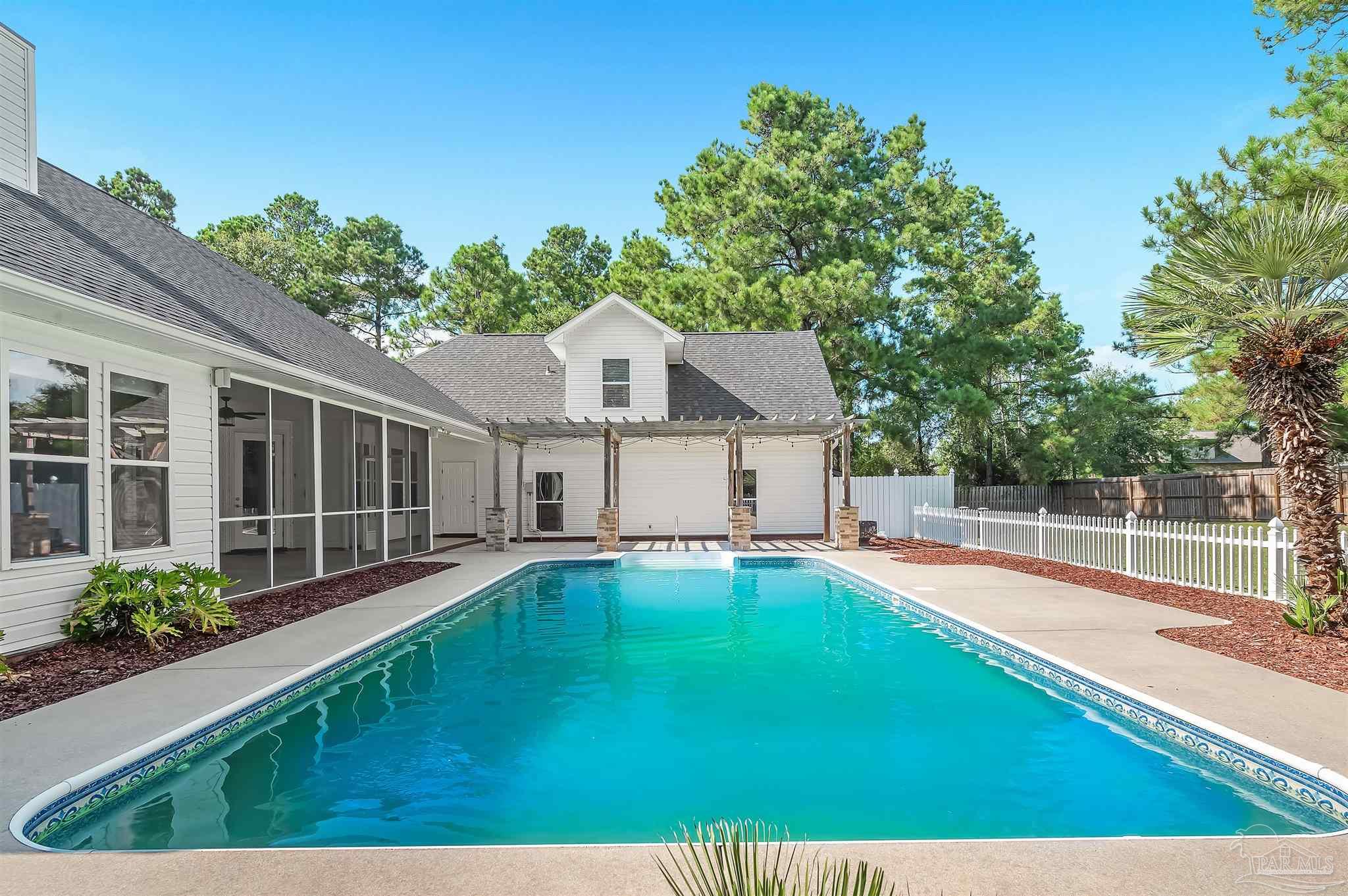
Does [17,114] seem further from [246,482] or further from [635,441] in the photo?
[635,441]

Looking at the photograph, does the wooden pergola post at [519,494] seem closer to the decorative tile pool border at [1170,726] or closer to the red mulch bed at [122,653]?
the red mulch bed at [122,653]

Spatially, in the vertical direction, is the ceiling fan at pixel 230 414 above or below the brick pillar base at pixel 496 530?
above

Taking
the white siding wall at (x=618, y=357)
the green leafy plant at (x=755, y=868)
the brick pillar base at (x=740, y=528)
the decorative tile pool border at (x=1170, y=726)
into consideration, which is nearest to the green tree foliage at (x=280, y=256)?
the white siding wall at (x=618, y=357)

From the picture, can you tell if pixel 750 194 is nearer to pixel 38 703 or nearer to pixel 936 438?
pixel 936 438

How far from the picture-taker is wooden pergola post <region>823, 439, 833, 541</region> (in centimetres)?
1881

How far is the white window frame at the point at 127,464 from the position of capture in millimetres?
7414

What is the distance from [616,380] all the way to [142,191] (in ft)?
114

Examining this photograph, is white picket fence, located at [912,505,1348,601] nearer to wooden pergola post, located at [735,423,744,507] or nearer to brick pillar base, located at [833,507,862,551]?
brick pillar base, located at [833,507,862,551]

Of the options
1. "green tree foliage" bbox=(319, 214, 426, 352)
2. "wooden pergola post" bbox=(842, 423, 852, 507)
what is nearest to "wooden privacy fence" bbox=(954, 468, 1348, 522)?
"wooden pergola post" bbox=(842, 423, 852, 507)

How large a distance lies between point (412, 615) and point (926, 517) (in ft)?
46.8

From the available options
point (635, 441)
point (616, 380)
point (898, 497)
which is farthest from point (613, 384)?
point (898, 497)

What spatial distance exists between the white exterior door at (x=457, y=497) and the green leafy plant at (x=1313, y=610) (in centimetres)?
1842

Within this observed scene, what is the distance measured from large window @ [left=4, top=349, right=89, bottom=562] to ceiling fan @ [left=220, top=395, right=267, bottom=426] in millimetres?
3857

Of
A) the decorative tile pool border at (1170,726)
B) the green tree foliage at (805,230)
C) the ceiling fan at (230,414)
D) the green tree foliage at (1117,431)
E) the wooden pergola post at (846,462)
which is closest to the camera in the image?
the decorative tile pool border at (1170,726)
